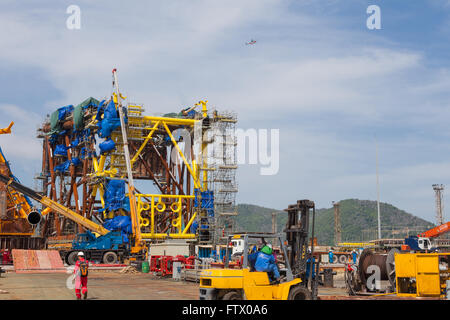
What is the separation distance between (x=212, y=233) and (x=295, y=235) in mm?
45511

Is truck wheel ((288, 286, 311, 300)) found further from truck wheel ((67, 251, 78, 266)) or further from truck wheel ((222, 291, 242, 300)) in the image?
truck wheel ((67, 251, 78, 266))

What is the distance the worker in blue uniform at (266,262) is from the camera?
12.1m

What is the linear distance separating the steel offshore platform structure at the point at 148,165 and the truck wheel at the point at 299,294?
41237 mm

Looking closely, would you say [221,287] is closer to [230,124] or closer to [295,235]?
[295,235]

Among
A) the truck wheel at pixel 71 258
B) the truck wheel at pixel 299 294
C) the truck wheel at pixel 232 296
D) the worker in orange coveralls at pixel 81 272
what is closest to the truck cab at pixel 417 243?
the truck wheel at pixel 299 294

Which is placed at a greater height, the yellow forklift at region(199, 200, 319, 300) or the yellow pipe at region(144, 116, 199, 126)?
the yellow pipe at region(144, 116, 199, 126)

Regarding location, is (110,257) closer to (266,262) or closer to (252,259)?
(252,259)

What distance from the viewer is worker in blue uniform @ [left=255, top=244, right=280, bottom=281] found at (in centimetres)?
1214

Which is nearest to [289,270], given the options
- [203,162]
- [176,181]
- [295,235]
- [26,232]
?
[295,235]

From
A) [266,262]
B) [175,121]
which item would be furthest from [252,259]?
[175,121]

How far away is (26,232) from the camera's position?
5019 centimetres

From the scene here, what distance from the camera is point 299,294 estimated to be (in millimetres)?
12570

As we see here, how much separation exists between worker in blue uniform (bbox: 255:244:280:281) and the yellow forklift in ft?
0.44

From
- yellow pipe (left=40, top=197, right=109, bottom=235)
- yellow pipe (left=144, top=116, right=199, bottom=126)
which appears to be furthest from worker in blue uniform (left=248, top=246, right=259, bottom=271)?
yellow pipe (left=144, top=116, right=199, bottom=126)
